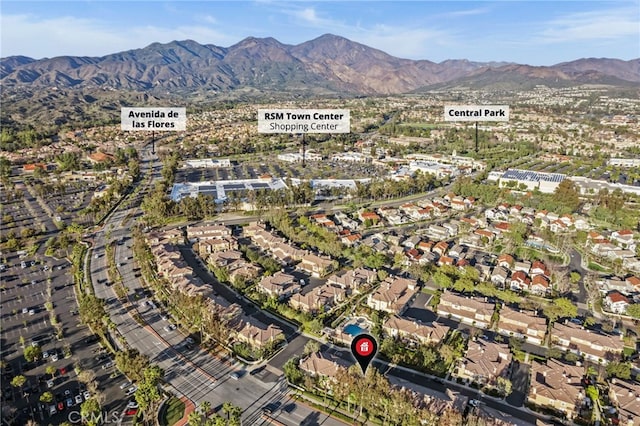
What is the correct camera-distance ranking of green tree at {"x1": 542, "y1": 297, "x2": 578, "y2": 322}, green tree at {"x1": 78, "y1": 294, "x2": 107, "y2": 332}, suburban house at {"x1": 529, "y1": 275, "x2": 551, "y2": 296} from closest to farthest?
green tree at {"x1": 78, "y1": 294, "x2": 107, "y2": 332} → green tree at {"x1": 542, "y1": 297, "x2": 578, "y2": 322} → suburban house at {"x1": 529, "y1": 275, "x2": 551, "y2": 296}

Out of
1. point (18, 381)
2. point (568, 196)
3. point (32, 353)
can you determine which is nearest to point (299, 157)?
point (568, 196)

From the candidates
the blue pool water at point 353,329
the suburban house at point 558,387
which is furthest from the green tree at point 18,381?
the suburban house at point 558,387

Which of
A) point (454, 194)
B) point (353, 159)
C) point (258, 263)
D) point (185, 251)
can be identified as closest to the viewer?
point (258, 263)

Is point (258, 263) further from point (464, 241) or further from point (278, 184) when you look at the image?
point (278, 184)

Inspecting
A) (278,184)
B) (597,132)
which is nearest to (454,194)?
(278,184)

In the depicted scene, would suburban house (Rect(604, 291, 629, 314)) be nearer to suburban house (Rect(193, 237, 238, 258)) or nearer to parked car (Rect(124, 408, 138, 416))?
suburban house (Rect(193, 237, 238, 258))

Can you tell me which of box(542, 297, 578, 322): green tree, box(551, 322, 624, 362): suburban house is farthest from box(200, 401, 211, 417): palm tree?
box(542, 297, 578, 322): green tree
